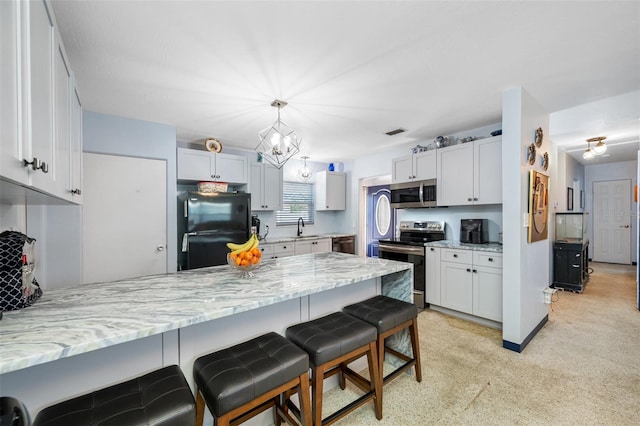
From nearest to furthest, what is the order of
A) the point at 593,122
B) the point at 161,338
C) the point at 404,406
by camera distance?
the point at 161,338 < the point at 404,406 < the point at 593,122

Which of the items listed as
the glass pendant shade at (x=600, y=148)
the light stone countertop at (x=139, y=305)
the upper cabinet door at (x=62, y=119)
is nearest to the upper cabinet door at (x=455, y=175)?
the light stone countertop at (x=139, y=305)

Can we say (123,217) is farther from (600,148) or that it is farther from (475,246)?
(600,148)

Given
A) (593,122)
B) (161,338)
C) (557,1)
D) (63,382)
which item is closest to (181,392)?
(161,338)

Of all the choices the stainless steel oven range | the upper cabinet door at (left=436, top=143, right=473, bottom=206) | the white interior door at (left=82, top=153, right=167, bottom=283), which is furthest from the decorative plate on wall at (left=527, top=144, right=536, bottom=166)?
the white interior door at (left=82, top=153, right=167, bottom=283)

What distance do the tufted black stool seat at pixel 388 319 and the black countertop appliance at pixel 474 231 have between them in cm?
205

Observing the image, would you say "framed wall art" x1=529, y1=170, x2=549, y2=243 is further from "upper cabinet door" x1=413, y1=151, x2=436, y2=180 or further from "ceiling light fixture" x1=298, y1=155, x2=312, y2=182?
"ceiling light fixture" x1=298, y1=155, x2=312, y2=182

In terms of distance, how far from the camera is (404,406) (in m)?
1.86

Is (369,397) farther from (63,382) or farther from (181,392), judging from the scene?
(63,382)

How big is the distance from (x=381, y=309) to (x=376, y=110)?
2119 mm

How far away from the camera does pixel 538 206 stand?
2818 millimetres

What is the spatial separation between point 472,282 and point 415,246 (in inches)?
32.4

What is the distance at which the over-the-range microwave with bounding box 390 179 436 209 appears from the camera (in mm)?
3801

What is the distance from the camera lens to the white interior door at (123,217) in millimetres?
2971

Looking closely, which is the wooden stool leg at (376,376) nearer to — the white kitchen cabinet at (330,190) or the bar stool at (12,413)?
the bar stool at (12,413)
